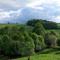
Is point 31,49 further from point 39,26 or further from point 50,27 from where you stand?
point 50,27

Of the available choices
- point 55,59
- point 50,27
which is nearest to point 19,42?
point 55,59

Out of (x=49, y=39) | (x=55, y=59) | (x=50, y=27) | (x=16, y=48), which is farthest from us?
(x=50, y=27)

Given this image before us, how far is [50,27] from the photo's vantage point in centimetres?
17475

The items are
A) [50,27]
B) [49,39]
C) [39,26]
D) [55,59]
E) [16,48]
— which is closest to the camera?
[55,59]

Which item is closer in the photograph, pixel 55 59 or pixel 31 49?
pixel 55 59

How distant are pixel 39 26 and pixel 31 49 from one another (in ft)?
139

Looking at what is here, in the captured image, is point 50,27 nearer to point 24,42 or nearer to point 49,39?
point 49,39

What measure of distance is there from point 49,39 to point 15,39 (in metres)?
34.1

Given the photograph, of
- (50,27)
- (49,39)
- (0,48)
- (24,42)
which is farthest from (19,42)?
(50,27)

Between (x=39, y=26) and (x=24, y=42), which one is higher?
(x=39, y=26)

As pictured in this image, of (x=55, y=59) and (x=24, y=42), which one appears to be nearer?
(x=55, y=59)

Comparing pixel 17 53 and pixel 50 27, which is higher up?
pixel 50 27

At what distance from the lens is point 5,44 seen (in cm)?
8331

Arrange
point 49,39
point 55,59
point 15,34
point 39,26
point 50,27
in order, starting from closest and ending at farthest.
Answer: point 55,59 → point 15,34 → point 49,39 → point 39,26 → point 50,27
